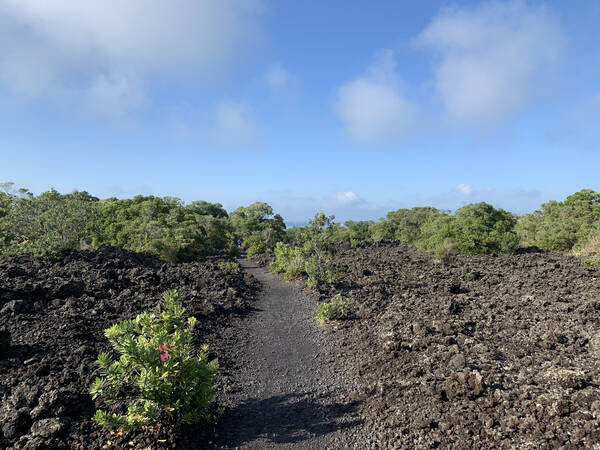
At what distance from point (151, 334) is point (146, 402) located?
0.84 meters

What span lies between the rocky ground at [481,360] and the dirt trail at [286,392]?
0.46 meters

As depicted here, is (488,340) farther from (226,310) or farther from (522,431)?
(226,310)

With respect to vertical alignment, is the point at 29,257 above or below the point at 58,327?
above

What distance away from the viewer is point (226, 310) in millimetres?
10930

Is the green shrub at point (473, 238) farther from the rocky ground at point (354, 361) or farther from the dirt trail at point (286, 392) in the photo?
the dirt trail at point (286, 392)

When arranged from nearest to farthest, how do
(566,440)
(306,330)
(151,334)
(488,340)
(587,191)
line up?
1. (566,440)
2. (151,334)
3. (488,340)
4. (306,330)
5. (587,191)

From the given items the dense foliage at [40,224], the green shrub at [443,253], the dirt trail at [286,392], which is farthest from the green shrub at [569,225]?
the dense foliage at [40,224]

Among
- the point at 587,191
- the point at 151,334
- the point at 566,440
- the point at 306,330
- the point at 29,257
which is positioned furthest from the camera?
the point at 587,191

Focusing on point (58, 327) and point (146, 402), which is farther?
point (58, 327)

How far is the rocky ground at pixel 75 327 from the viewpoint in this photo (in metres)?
4.60

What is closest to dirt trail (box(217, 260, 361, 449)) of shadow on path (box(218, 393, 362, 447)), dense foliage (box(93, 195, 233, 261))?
shadow on path (box(218, 393, 362, 447))

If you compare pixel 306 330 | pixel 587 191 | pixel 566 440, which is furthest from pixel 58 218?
pixel 587 191

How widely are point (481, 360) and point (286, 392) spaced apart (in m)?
3.51

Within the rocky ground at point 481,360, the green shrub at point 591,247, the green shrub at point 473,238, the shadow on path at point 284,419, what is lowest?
the shadow on path at point 284,419
